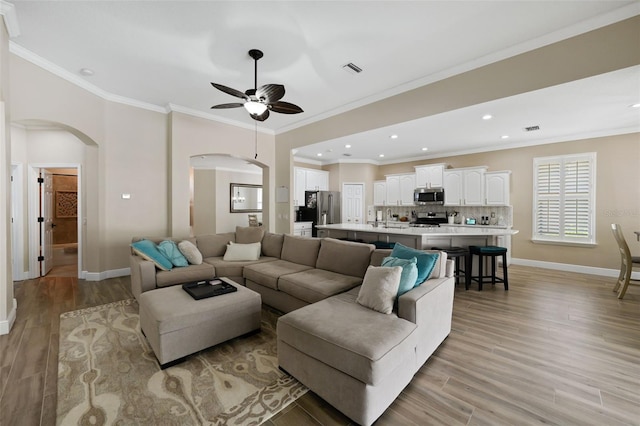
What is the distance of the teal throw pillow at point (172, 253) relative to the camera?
149 inches

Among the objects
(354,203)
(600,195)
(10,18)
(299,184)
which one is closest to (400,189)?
(354,203)

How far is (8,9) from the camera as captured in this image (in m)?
2.61

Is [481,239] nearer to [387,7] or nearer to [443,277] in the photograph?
[443,277]

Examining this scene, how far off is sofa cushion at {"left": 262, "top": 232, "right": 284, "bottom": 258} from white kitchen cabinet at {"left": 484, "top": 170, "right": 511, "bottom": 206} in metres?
5.13

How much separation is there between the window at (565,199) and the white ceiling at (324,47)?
1023mm

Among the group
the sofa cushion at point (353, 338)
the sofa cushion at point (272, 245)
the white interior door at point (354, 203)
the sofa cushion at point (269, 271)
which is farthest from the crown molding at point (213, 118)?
the sofa cushion at point (353, 338)

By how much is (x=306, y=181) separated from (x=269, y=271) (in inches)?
194

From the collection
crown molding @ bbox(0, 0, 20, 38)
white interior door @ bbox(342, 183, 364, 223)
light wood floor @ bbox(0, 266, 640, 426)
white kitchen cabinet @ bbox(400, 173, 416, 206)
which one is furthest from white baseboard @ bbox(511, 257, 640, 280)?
crown molding @ bbox(0, 0, 20, 38)

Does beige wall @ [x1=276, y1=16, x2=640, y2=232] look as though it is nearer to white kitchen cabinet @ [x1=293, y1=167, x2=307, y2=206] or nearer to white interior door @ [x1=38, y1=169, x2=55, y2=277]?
white kitchen cabinet @ [x1=293, y1=167, x2=307, y2=206]

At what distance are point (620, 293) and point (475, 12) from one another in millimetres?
4419

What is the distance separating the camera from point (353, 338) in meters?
1.74

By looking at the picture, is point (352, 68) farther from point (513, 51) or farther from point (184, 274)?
point (184, 274)

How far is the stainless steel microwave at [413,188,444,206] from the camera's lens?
23.5ft

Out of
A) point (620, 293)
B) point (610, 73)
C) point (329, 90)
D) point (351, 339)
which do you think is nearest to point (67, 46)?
point (329, 90)
